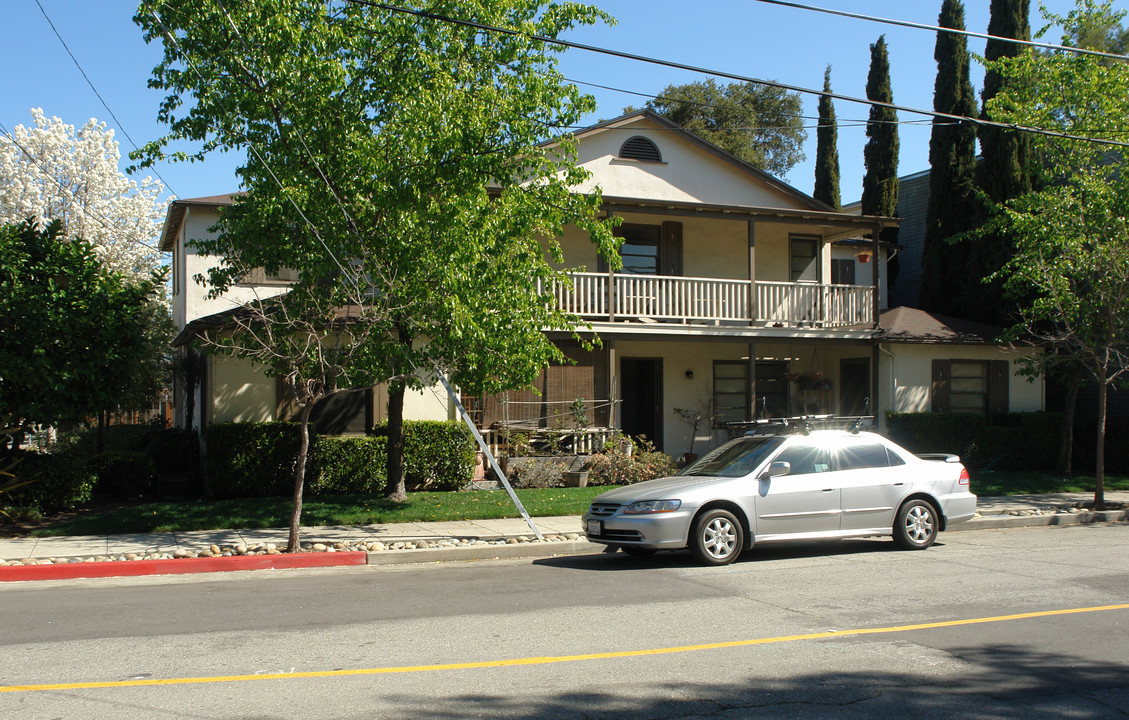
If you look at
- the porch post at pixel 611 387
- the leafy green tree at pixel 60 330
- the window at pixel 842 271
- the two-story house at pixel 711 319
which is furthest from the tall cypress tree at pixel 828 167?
the leafy green tree at pixel 60 330

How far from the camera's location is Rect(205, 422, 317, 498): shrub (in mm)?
15906

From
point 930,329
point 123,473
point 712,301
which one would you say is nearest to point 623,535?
point 123,473

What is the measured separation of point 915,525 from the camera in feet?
38.1

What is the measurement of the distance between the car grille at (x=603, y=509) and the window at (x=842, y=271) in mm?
18389

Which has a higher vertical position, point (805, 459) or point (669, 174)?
point (669, 174)

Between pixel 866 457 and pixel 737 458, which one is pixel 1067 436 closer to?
pixel 866 457

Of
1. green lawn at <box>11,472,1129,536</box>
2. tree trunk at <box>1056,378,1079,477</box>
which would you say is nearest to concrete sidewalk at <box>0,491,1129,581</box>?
green lawn at <box>11,472,1129,536</box>

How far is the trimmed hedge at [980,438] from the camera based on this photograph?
821 inches

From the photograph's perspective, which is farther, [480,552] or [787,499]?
[480,552]

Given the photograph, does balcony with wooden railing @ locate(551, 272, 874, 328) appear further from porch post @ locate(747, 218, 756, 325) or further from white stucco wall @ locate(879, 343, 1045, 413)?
white stucco wall @ locate(879, 343, 1045, 413)

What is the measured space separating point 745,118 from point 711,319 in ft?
79.9

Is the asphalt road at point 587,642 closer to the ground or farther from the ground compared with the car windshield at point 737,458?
closer to the ground

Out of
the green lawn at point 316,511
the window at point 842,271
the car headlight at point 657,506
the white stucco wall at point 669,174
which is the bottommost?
the green lawn at point 316,511

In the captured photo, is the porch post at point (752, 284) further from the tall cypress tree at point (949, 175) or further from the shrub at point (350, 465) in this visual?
the shrub at point (350, 465)
